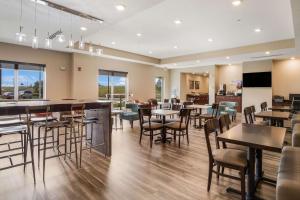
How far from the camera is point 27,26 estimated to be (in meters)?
4.35

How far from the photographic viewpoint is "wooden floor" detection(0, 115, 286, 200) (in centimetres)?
231

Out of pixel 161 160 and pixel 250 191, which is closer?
pixel 250 191

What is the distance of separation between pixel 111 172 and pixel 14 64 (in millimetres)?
5891

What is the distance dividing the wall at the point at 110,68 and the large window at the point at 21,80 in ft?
4.02

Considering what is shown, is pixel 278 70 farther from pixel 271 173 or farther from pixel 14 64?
pixel 14 64

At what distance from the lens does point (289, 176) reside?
138 centimetres

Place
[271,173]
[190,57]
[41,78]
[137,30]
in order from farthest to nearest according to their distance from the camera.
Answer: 1. [190,57]
2. [41,78]
3. [137,30]
4. [271,173]

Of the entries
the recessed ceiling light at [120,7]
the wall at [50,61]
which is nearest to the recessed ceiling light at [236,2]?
the recessed ceiling light at [120,7]

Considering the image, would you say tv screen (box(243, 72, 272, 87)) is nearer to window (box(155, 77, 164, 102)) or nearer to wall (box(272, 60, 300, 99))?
wall (box(272, 60, 300, 99))

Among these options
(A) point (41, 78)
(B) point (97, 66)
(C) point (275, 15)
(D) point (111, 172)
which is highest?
(C) point (275, 15)

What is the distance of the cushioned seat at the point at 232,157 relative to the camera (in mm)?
2090

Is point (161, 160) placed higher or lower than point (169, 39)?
lower

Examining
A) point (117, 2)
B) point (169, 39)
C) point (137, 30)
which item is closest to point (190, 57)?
point (169, 39)

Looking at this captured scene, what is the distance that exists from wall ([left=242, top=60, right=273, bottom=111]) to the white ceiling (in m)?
2.78
